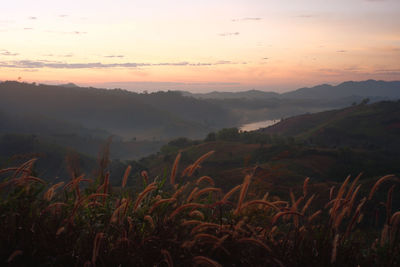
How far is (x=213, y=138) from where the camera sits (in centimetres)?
8150

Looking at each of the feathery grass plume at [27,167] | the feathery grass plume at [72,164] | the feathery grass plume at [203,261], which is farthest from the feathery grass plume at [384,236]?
the feathery grass plume at [27,167]

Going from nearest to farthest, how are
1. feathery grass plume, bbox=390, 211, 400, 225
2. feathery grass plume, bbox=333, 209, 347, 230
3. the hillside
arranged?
feathery grass plume, bbox=333, 209, 347, 230
feathery grass plume, bbox=390, 211, 400, 225
the hillside

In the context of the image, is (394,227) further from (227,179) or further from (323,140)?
(323,140)

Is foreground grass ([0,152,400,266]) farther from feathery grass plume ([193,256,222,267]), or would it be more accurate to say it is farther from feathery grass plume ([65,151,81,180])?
feathery grass plume ([65,151,81,180])

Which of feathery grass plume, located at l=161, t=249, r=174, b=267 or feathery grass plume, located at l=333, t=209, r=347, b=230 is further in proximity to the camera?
feathery grass plume, located at l=333, t=209, r=347, b=230

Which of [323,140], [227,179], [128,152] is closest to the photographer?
[227,179]

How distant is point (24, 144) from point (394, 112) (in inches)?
4156

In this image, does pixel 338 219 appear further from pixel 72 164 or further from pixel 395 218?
pixel 72 164

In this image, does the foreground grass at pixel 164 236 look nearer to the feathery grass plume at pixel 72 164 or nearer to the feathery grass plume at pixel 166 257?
the feathery grass plume at pixel 166 257

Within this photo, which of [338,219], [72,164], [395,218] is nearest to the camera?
[338,219]

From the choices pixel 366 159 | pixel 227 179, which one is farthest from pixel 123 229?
pixel 366 159

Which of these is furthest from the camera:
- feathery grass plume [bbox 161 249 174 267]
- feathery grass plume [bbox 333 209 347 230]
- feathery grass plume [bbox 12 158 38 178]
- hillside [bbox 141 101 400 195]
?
hillside [bbox 141 101 400 195]

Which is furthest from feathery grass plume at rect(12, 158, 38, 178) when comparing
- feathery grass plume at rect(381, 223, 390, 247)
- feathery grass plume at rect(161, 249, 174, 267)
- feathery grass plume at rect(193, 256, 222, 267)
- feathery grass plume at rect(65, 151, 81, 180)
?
feathery grass plume at rect(381, 223, 390, 247)

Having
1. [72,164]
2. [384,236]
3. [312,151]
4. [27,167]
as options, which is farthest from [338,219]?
[312,151]
